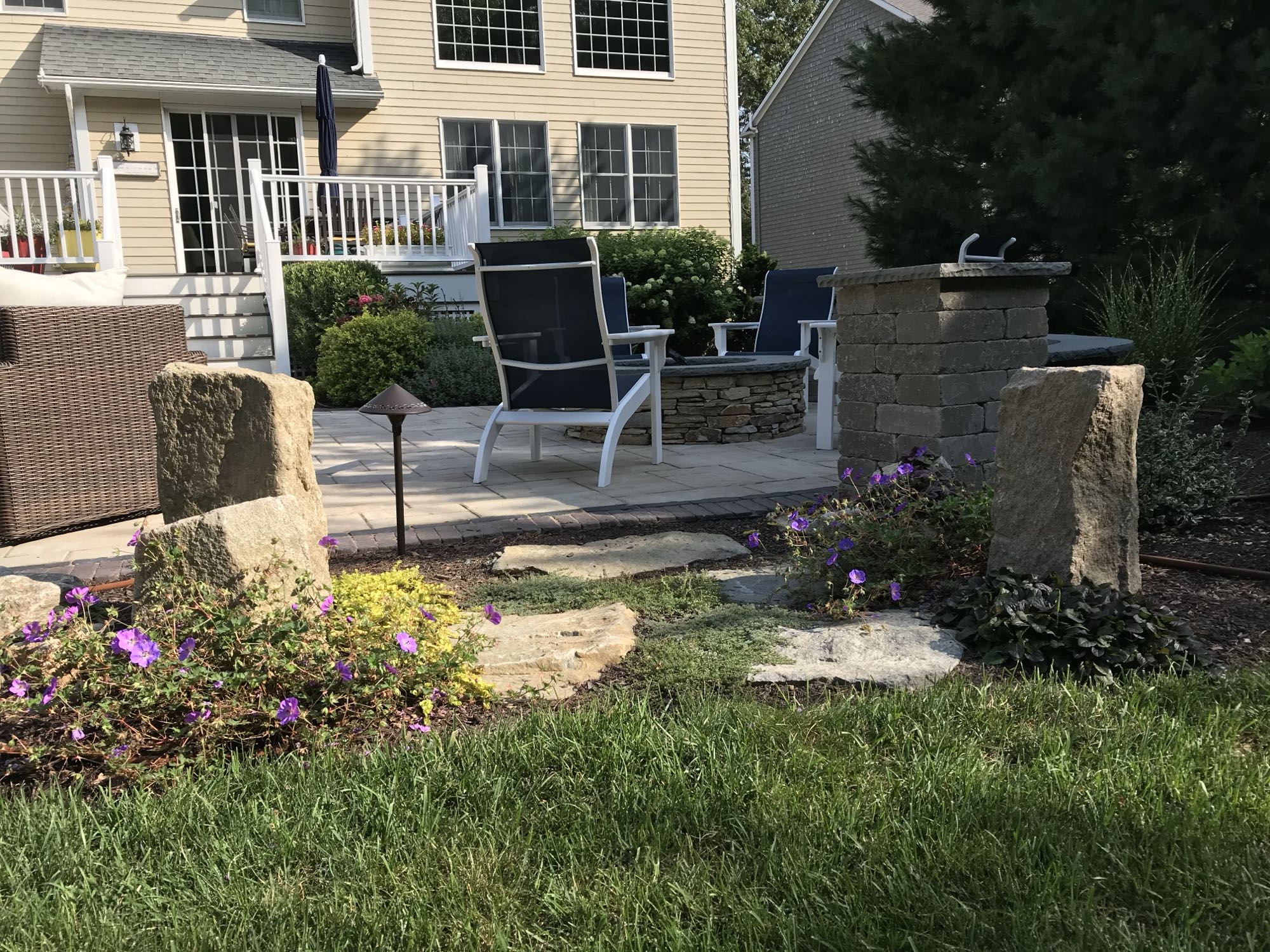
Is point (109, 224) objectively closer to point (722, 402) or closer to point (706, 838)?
point (722, 402)

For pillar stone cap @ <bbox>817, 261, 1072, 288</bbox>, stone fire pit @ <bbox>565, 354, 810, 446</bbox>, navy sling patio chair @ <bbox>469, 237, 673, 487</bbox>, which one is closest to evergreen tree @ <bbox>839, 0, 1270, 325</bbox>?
stone fire pit @ <bbox>565, 354, 810, 446</bbox>

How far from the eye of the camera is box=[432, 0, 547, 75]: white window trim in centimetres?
1356

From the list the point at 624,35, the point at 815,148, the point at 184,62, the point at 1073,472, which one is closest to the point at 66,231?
the point at 184,62

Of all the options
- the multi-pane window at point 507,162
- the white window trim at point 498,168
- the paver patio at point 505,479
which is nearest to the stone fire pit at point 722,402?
the paver patio at point 505,479

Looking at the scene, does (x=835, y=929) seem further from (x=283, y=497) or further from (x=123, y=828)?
(x=283, y=497)

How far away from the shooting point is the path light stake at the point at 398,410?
3600 mm

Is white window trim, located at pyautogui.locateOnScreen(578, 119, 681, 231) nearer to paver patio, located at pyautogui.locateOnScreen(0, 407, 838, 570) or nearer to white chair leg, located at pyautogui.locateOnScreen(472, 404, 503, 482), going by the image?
paver patio, located at pyautogui.locateOnScreen(0, 407, 838, 570)

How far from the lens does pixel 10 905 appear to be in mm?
1550

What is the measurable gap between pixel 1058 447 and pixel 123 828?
2.20 metres

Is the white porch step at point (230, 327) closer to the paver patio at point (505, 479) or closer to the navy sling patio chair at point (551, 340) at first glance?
the paver patio at point (505, 479)

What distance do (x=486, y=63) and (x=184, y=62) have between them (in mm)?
3837

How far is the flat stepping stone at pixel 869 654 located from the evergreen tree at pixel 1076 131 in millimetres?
5117

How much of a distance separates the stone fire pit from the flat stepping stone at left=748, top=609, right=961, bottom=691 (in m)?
3.58

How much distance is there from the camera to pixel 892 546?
9.98 feet
